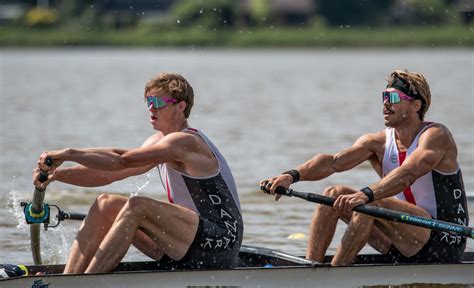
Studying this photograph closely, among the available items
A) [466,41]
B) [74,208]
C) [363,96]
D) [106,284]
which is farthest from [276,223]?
[466,41]

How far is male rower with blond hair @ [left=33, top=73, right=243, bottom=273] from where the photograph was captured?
8.02 meters

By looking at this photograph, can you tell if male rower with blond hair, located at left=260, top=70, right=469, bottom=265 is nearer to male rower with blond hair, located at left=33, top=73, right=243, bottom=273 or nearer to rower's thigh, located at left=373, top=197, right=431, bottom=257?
rower's thigh, located at left=373, top=197, right=431, bottom=257

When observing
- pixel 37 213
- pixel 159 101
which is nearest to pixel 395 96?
pixel 159 101

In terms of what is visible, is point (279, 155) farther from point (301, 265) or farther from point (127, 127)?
point (301, 265)

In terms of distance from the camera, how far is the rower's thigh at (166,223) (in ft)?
26.2

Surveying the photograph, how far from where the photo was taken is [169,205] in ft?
26.6

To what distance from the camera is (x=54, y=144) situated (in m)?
Result: 21.9

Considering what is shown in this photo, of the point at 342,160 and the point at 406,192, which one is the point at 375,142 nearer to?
the point at 342,160

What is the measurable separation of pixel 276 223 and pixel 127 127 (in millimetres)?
13750

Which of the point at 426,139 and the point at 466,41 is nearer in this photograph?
the point at 426,139

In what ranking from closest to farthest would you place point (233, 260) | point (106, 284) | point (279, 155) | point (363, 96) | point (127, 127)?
point (106, 284), point (233, 260), point (279, 155), point (127, 127), point (363, 96)

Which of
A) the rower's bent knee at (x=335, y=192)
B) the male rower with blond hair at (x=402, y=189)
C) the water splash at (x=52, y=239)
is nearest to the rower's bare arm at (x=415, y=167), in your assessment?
the male rower with blond hair at (x=402, y=189)

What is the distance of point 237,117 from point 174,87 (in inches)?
845

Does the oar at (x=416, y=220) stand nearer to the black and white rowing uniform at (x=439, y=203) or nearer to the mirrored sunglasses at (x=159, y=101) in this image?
the black and white rowing uniform at (x=439, y=203)
